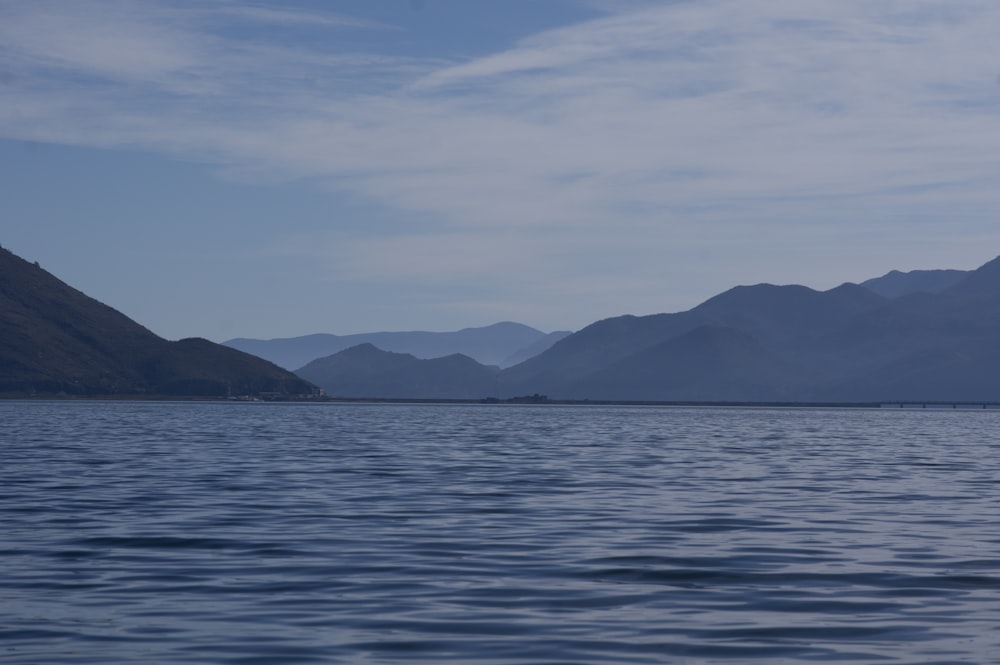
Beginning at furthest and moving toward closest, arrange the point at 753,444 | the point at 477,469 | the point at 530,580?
1. the point at 753,444
2. the point at 477,469
3. the point at 530,580

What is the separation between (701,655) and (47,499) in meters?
27.3

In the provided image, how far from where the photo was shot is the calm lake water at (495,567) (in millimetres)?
18938

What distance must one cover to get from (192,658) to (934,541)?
63.4ft

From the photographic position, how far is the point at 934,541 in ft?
101

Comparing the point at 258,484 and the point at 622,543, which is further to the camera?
the point at 258,484

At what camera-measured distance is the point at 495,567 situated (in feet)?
86.4

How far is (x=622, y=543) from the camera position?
3020 cm

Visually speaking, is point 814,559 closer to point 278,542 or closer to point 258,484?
point 278,542

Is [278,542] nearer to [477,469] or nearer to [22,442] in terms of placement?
[477,469]

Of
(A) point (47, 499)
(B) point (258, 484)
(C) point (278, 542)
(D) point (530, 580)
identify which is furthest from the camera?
(B) point (258, 484)

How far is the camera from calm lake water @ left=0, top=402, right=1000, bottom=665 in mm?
18938

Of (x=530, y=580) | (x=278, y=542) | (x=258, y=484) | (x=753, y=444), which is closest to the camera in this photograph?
(x=530, y=580)

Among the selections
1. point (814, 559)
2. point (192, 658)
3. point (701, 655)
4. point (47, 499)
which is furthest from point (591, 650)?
point (47, 499)

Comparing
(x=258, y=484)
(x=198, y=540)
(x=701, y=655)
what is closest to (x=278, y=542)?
(x=198, y=540)
